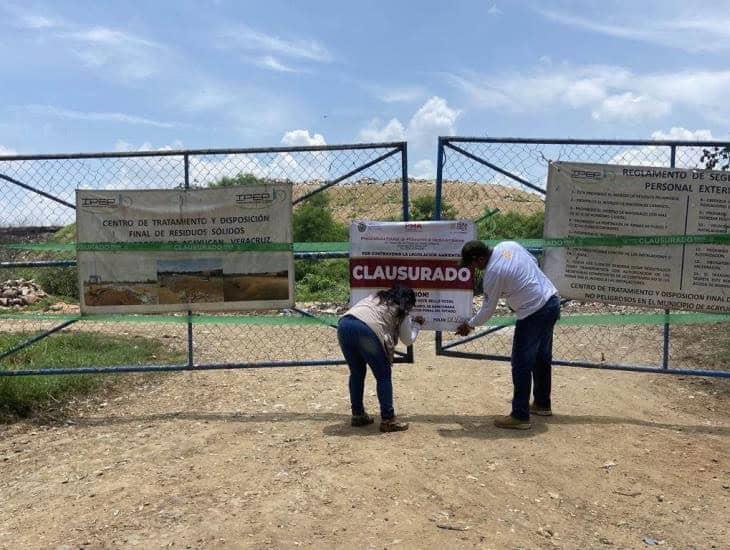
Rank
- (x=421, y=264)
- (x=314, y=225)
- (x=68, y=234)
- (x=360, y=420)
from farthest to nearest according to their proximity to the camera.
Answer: (x=314, y=225)
(x=68, y=234)
(x=421, y=264)
(x=360, y=420)

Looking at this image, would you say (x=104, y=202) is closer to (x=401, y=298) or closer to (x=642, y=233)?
(x=401, y=298)

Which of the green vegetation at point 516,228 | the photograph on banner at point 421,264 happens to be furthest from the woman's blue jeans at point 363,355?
the green vegetation at point 516,228

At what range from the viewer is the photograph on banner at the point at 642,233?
4840 millimetres

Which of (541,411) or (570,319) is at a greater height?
(570,319)

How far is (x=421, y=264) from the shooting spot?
16.5ft

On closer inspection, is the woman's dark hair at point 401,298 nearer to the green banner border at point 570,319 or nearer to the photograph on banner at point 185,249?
the green banner border at point 570,319

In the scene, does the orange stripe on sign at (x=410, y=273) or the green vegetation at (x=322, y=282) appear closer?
the orange stripe on sign at (x=410, y=273)

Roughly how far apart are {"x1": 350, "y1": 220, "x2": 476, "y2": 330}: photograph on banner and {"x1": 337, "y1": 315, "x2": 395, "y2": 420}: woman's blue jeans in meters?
0.59

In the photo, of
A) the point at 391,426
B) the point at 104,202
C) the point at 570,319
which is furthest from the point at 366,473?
the point at 104,202

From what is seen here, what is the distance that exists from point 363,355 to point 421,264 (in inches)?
36.2

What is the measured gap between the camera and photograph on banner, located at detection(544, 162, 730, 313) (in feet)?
15.9

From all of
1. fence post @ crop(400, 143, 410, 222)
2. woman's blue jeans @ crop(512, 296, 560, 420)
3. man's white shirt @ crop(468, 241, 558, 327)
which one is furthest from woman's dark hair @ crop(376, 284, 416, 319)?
woman's blue jeans @ crop(512, 296, 560, 420)

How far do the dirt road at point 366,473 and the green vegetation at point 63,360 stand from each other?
0.85 ft

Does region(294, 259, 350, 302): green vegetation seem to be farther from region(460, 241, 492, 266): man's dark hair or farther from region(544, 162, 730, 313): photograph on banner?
region(460, 241, 492, 266): man's dark hair
